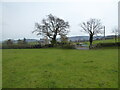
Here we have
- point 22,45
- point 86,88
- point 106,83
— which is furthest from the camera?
point 22,45

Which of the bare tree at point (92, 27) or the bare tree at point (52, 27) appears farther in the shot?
the bare tree at point (92, 27)

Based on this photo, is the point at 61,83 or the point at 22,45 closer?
the point at 61,83

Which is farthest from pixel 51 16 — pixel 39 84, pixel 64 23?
pixel 39 84

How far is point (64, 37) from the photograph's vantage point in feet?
82.0

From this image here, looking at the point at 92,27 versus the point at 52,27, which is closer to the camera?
the point at 52,27

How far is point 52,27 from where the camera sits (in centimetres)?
2516

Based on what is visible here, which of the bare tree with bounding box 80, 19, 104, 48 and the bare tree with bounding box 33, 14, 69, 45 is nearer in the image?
the bare tree with bounding box 33, 14, 69, 45

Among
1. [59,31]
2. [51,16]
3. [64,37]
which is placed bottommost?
[64,37]

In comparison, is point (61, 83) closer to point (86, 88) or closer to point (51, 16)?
point (86, 88)

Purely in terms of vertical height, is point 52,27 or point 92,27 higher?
point 92,27

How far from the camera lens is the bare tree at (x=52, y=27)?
24.8 meters

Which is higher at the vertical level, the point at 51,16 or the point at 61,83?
the point at 51,16

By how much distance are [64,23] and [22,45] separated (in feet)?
39.0

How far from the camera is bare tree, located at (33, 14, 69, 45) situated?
81.3 feet
